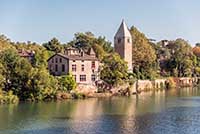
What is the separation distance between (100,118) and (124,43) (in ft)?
130

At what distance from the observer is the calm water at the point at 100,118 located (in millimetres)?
32938

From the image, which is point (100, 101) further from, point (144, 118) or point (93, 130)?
point (93, 130)

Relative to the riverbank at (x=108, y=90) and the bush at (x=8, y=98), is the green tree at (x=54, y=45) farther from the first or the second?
the bush at (x=8, y=98)

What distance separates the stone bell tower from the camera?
7719cm

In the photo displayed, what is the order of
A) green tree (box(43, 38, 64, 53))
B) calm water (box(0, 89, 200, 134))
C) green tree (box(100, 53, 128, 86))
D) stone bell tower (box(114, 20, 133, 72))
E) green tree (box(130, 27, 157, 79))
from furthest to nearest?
green tree (box(43, 38, 64, 53)) → green tree (box(130, 27, 157, 79)) → stone bell tower (box(114, 20, 133, 72)) → green tree (box(100, 53, 128, 86)) → calm water (box(0, 89, 200, 134))

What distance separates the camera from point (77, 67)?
62344 mm

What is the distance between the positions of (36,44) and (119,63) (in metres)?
36.6

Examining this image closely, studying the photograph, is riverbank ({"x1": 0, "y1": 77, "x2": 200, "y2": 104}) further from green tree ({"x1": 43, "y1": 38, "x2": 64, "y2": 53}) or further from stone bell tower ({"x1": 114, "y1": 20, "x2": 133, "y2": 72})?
green tree ({"x1": 43, "y1": 38, "x2": 64, "y2": 53})

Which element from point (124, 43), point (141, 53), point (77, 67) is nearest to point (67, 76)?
point (77, 67)

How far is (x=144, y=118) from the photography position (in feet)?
128

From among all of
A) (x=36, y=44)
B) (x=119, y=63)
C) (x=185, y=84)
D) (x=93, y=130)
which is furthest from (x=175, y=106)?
(x=36, y=44)

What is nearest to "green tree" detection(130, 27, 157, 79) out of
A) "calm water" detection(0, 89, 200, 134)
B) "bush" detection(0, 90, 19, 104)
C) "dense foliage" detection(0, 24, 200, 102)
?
"dense foliage" detection(0, 24, 200, 102)

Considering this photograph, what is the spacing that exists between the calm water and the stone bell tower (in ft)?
80.1

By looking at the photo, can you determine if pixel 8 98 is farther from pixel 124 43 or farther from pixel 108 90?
pixel 124 43
